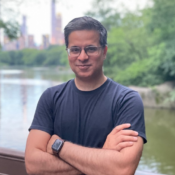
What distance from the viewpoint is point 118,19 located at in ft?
39.7

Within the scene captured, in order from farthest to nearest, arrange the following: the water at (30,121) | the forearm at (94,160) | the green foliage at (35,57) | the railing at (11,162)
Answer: the green foliage at (35,57)
the water at (30,121)
the railing at (11,162)
the forearm at (94,160)

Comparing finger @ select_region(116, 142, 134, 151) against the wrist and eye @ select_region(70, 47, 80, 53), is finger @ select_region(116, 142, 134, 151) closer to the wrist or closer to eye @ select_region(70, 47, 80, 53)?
the wrist

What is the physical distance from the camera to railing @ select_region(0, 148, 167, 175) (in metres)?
1.50

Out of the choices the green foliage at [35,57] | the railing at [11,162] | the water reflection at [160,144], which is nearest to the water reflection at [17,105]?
the green foliage at [35,57]

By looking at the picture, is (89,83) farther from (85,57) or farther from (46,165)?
(46,165)

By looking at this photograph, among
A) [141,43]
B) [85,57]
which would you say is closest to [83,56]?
[85,57]

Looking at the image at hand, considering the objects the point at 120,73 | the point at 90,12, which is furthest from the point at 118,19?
the point at 120,73

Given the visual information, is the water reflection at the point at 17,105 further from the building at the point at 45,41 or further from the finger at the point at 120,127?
the finger at the point at 120,127

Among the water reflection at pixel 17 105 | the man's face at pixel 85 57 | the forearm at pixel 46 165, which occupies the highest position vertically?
the man's face at pixel 85 57

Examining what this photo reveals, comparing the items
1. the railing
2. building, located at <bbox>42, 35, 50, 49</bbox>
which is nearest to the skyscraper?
building, located at <bbox>42, 35, 50, 49</bbox>

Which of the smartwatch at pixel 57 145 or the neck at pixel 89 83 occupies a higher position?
the neck at pixel 89 83

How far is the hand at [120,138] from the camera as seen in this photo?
914mm

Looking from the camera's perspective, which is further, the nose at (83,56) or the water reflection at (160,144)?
the water reflection at (160,144)

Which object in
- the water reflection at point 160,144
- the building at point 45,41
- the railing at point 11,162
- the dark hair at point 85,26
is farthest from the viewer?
the building at point 45,41
